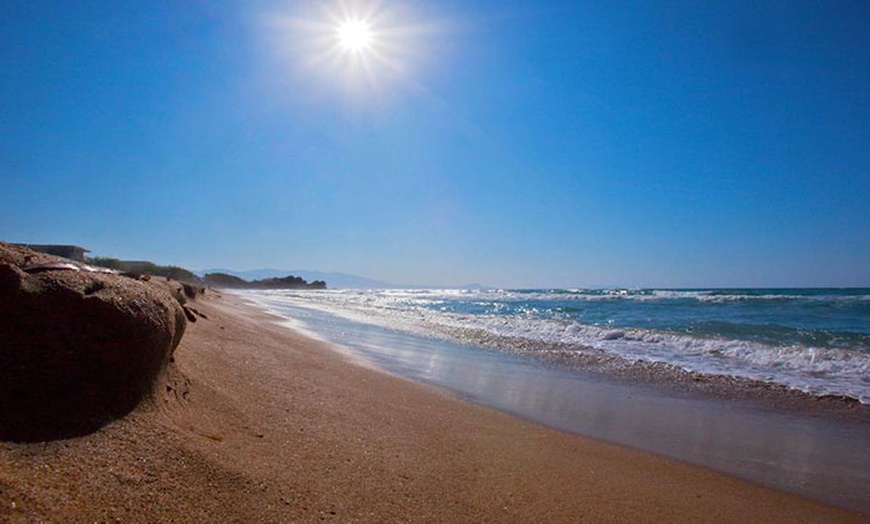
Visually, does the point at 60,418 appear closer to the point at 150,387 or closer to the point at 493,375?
the point at 150,387

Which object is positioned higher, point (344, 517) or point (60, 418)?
point (60, 418)

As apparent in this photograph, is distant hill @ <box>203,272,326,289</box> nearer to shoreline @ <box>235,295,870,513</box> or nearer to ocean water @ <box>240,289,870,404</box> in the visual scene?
ocean water @ <box>240,289,870,404</box>

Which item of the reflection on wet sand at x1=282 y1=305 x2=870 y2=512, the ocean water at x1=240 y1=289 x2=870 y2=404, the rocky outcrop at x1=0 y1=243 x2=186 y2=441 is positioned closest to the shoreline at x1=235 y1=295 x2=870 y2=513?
the reflection on wet sand at x1=282 y1=305 x2=870 y2=512

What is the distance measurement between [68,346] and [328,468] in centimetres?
168

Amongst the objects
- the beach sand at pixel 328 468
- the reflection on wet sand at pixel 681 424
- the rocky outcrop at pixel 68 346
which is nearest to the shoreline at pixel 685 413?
the reflection on wet sand at pixel 681 424

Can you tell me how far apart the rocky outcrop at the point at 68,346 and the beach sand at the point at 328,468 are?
141 millimetres

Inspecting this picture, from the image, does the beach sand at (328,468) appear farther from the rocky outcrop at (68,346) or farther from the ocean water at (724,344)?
the ocean water at (724,344)

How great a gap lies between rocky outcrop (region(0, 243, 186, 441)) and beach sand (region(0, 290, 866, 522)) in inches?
5.6

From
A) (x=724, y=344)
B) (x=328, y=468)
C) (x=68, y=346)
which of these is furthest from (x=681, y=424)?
(x=724, y=344)

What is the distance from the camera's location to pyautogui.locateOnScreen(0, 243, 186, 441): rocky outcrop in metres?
2.25

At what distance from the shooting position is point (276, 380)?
5.25m

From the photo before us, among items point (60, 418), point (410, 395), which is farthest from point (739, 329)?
point (60, 418)

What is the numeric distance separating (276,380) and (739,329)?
14994 mm

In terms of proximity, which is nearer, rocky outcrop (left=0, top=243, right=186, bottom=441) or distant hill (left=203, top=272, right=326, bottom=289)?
rocky outcrop (left=0, top=243, right=186, bottom=441)
